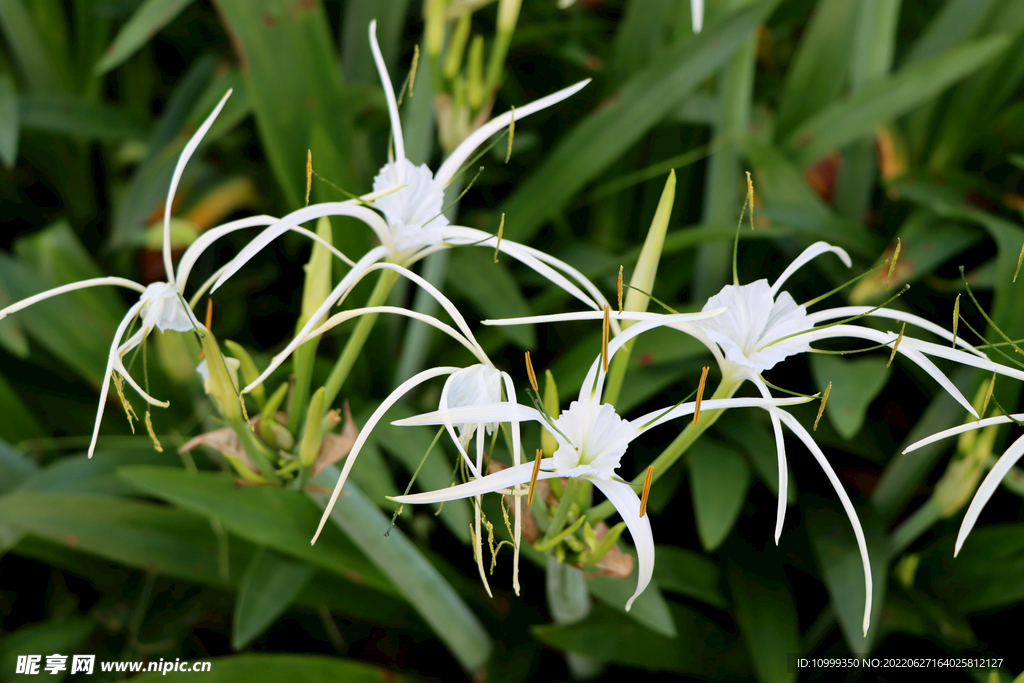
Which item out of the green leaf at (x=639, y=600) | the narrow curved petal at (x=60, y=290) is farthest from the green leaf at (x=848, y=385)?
the narrow curved petal at (x=60, y=290)

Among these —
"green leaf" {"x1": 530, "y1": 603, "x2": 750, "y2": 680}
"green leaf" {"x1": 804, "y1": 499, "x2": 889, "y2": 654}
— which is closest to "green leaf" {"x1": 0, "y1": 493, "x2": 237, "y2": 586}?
"green leaf" {"x1": 530, "y1": 603, "x2": 750, "y2": 680}

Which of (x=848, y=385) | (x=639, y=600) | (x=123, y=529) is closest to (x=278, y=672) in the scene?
(x=123, y=529)

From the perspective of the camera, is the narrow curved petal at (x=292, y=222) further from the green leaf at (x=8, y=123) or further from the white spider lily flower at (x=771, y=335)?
the green leaf at (x=8, y=123)

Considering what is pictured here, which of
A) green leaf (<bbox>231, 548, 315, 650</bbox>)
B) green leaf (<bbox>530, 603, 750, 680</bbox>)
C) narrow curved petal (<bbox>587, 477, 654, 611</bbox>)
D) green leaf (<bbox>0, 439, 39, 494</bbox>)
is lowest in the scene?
green leaf (<bbox>530, 603, 750, 680</bbox>)

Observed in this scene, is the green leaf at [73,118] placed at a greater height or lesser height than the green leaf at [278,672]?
greater

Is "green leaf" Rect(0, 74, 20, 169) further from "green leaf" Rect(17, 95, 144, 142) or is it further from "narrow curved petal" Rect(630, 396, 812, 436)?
"narrow curved petal" Rect(630, 396, 812, 436)
